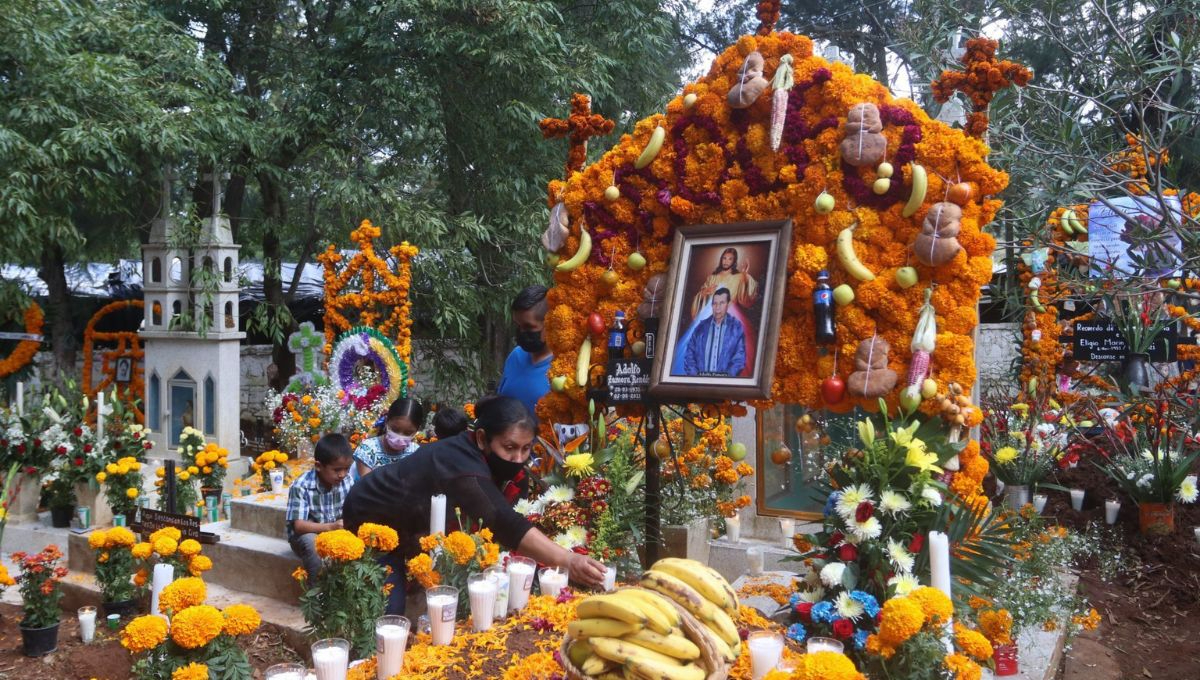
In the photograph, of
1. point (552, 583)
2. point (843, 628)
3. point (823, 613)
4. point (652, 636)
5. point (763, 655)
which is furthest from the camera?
point (552, 583)

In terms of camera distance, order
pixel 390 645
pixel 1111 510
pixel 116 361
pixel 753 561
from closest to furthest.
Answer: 1. pixel 390 645
2. pixel 753 561
3. pixel 1111 510
4. pixel 116 361

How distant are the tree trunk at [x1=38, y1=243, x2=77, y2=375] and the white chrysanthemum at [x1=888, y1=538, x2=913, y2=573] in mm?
10916

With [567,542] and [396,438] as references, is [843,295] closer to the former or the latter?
[567,542]

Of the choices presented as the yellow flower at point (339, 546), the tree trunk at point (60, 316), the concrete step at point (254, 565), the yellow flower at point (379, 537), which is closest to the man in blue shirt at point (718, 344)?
the yellow flower at point (379, 537)

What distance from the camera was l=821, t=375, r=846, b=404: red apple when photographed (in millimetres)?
3689

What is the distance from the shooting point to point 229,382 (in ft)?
30.4

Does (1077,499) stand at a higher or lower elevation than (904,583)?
lower

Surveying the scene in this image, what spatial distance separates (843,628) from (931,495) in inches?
25.1

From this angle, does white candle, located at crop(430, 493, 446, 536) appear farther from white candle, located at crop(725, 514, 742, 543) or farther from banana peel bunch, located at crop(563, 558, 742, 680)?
white candle, located at crop(725, 514, 742, 543)

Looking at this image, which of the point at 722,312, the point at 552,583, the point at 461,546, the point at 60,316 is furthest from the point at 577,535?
the point at 60,316

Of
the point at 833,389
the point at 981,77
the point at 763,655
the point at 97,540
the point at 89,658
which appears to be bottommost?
the point at 89,658

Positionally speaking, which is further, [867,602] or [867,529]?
[867,529]

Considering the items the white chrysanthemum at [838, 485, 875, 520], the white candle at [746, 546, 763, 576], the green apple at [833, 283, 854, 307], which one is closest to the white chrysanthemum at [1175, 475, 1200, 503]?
the white candle at [746, 546, 763, 576]

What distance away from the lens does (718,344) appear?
390 cm
